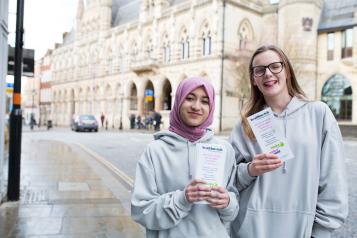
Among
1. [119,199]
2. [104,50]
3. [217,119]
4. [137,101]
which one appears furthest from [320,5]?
[119,199]

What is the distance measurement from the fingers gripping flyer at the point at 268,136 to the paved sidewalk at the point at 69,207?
302 centimetres

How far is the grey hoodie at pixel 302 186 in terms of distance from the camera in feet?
7.41

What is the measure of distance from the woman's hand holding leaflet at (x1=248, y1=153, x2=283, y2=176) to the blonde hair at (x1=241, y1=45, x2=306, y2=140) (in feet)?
0.84

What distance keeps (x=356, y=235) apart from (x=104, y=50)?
50.7 meters

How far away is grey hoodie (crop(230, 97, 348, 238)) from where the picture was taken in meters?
2.26

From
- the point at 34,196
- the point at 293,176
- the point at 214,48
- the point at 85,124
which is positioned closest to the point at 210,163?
the point at 293,176

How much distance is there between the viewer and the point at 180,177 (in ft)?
7.27

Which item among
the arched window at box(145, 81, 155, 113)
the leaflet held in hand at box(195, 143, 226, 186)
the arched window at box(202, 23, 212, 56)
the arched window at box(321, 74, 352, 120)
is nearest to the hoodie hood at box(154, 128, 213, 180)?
the leaflet held in hand at box(195, 143, 226, 186)

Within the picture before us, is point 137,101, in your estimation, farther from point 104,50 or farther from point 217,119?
point 217,119

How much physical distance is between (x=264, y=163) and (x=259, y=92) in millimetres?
663

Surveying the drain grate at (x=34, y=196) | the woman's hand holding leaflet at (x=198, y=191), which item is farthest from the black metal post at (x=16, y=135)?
the woman's hand holding leaflet at (x=198, y=191)

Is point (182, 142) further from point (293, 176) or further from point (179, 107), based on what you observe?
point (293, 176)

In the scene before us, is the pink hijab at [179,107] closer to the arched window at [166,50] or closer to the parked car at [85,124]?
the parked car at [85,124]

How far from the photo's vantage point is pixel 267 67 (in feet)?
8.07
